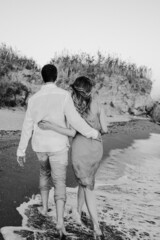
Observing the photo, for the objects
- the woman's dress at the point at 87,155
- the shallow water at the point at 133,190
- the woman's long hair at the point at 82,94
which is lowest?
the shallow water at the point at 133,190

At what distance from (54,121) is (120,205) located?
2.08m

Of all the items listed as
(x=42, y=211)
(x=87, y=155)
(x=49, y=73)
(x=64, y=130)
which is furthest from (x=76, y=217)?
(x=49, y=73)

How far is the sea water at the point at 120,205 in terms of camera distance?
143 inches

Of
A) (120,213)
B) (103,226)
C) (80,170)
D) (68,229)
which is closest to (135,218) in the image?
(120,213)

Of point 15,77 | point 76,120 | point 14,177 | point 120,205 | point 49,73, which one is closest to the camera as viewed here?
point 76,120

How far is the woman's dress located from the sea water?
2.24 ft

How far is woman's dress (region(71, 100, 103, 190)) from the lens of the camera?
11.2 ft

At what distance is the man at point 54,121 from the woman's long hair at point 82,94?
6.3 inches

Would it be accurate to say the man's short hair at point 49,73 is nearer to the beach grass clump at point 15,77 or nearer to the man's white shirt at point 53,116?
the man's white shirt at point 53,116

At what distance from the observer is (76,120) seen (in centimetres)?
334

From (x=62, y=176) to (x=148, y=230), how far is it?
1.37m

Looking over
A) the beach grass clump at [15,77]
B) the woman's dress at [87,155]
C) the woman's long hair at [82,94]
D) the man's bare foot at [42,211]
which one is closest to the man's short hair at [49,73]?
the woman's long hair at [82,94]

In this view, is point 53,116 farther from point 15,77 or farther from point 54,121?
point 15,77

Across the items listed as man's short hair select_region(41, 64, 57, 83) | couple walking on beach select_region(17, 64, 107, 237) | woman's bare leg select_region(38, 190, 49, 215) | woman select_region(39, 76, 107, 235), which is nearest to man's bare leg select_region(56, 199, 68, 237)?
couple walking on beach select_region(17, 64, 107, 237)
